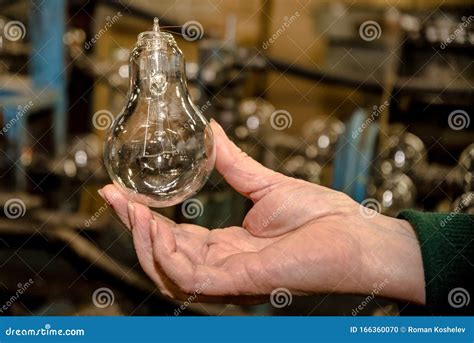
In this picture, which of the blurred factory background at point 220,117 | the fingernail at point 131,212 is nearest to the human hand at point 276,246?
the fingernail at point 131,212

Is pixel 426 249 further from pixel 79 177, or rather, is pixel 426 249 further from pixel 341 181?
pixel 79 177

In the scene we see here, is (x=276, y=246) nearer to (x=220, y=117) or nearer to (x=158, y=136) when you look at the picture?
(x=158, y=136)

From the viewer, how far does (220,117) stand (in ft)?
4.92

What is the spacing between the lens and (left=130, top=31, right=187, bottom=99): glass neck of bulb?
88cm

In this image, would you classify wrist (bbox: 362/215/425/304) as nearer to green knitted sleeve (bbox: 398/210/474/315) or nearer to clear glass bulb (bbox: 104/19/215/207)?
green knitted sleeve (bbox: 398/210/474/315)

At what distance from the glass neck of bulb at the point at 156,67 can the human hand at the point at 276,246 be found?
0.30 ft

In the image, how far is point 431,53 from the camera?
1.49m

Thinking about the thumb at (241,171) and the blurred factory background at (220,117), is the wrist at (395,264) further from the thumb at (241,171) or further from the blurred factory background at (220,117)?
the blurred factory background at (220,117)

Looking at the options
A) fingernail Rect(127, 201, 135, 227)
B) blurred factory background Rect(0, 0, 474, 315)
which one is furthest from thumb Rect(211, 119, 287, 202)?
blurred factory background Rect(0, 0, 474, 315)

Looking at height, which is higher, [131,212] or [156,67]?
[156,67]

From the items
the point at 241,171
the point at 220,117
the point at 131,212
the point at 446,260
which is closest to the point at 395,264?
the point at 446,260

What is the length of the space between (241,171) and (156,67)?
181 mm

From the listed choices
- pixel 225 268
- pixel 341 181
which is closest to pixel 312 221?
pixel 225 268

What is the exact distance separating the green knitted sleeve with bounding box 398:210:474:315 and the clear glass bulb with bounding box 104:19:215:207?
11.0 inches
